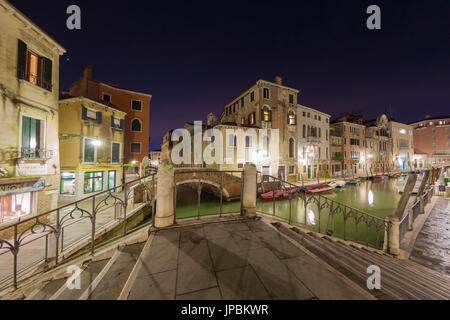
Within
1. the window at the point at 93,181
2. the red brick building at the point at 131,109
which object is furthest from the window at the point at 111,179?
the red brick building at the point at 131,109

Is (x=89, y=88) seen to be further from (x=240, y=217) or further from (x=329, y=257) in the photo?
(x=329, y=257)

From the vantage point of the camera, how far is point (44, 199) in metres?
8.94

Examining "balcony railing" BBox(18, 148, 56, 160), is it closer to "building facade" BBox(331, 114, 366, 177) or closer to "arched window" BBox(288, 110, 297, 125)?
"arched window" BBox(288, 110, 297, 125)

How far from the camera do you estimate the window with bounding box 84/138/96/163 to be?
45.7 feet

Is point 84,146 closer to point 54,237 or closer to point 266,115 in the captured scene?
point 54,237

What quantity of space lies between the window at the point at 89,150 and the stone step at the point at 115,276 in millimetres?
13675

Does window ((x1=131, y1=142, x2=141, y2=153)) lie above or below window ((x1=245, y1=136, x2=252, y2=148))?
below

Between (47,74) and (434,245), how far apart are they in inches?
805

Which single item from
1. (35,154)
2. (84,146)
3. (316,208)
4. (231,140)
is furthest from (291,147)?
(35,154)

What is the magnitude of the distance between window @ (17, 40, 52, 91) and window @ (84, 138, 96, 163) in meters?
5.66

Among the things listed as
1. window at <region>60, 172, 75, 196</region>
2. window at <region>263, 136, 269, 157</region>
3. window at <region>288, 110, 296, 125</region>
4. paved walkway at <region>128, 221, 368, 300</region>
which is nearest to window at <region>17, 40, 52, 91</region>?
window at <region>60, 172, 75, 196</region>

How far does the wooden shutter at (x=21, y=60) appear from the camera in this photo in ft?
25.9
